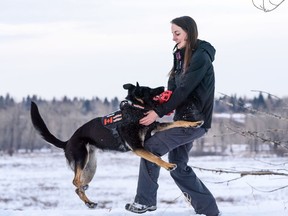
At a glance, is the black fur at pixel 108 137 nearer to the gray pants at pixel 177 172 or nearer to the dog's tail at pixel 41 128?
the dog's tail at pixel 41 128

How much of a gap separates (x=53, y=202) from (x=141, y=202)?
61.0 ft

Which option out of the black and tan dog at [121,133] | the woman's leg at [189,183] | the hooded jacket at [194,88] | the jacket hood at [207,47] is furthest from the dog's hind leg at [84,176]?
the jacket hood at [207,47]

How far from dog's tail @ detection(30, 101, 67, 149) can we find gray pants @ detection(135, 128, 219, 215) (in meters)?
0.92

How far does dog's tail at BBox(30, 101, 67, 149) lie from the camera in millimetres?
6000

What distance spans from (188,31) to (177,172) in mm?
1371

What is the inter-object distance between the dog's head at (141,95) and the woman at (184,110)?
0.12m

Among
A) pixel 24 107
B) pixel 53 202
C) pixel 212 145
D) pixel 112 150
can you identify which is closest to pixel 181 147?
pixel 112 150

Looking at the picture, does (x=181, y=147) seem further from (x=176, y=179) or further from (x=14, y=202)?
(x=14, y=202)

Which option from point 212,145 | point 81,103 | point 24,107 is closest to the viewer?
point 212,145

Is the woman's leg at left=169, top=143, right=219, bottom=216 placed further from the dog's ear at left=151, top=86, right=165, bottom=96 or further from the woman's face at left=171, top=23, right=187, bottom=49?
the woman's face at left=171, top=23, right=187, bottom=49

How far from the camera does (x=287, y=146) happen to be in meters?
6.03

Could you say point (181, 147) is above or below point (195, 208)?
above

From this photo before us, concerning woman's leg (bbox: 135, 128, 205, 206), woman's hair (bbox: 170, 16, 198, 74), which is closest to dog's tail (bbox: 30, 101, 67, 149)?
woman's leg (bbox: 135, 128, 205, 206)

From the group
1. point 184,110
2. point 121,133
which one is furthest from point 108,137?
point 184,110
